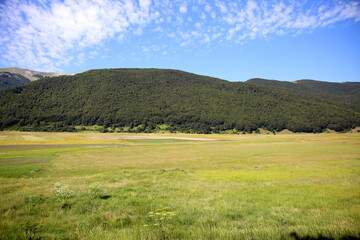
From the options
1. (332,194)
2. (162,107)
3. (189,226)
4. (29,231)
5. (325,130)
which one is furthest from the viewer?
(162,107)

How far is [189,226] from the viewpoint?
6.21 m

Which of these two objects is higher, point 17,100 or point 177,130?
point 17,100

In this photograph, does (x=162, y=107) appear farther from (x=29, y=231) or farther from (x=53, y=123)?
(x=29, y=231)

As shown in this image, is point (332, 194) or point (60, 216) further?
point (332, 194)

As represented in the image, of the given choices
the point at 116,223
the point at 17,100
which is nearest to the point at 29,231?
the point at 116,223

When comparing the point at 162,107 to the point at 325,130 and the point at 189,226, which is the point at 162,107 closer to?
the point at 325,130

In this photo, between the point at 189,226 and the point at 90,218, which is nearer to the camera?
the point at 189,226

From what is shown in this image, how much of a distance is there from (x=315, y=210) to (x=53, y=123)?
578 feet

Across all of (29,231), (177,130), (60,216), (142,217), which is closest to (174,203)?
(142,217)

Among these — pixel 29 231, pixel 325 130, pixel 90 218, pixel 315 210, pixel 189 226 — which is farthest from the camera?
pixel 325 130

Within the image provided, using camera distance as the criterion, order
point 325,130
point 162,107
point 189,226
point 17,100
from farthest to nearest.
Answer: point 162,107
point 17,100
point 325,130
point 189,226

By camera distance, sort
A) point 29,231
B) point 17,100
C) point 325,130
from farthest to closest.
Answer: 1. point 17,100
2. point 325,130
3. point 29,231

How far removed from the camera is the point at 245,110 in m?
183

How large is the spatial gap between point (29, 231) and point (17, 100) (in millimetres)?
213483
